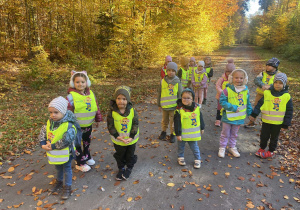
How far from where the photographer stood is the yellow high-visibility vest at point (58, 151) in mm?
3221

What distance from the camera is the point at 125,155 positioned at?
157 inches

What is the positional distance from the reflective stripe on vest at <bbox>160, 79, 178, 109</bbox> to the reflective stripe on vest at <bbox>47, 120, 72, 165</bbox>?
2822mm

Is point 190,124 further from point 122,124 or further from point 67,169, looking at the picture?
point 67,169

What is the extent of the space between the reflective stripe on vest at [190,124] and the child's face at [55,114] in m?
2.46

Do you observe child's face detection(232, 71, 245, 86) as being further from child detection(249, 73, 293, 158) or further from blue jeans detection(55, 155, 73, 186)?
blue jeans detection(55, 155, 73, 186)

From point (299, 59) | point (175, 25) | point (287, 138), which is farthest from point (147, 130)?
A: point (299, 59)

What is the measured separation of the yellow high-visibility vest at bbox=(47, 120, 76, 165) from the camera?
3.22m

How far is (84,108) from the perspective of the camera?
386 cm

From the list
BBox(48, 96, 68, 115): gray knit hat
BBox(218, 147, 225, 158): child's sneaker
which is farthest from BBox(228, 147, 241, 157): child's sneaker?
BBox(48, 96, 68, 115): gray knit hat

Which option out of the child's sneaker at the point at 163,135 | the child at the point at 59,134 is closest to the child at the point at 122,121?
the child at the point at 59,134

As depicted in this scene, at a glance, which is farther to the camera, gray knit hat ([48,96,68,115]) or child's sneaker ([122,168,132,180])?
child's sneaker ([122,168,132,180])

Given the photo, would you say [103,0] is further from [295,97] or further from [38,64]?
[295,97]

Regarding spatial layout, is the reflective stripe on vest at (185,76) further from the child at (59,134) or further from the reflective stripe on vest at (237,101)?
the child at (59,134)

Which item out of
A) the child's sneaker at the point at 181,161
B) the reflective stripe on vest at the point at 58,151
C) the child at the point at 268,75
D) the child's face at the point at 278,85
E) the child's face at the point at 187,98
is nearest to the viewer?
the reflective stripe on vest at the point at 58,151
